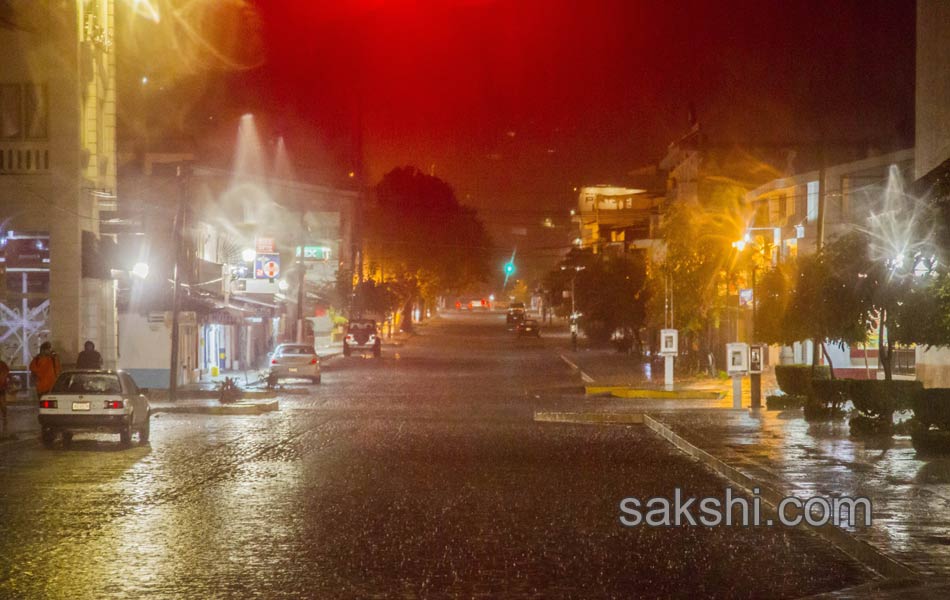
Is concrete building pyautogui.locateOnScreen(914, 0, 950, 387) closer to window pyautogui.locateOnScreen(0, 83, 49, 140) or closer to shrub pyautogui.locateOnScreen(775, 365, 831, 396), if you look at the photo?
shrub pyautogui.locateOnScreen(775, 365, 831, 396)

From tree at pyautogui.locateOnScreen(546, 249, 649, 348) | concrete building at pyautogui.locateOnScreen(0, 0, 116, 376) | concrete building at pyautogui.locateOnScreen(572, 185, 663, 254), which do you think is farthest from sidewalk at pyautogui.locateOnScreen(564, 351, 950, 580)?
concrete building at pyautogui.locateOnScreen(572, 185, 663, 254)

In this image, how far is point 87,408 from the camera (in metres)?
21.3

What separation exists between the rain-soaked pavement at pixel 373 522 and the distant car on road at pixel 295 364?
1723 centimetres

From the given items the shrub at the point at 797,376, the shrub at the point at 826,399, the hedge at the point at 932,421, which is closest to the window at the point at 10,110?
the shrub at the point at 797,376

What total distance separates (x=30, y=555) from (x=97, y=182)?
25353 mm

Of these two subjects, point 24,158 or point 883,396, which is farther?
point 24,158

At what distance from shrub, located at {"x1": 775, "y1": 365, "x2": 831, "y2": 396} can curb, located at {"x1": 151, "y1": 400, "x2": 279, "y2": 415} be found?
504 inches

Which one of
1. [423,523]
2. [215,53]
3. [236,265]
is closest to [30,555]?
Answer: [423,523]

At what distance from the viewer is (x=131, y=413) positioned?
2156cm

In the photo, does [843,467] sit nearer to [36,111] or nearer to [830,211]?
[36,111]

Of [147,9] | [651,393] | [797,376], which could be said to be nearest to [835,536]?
[797,376]

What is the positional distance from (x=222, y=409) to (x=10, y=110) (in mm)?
10540

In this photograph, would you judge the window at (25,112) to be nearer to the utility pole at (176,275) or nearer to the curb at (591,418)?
the utility pole at (176,275)

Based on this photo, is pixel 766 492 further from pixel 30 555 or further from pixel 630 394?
pixel 630 394
